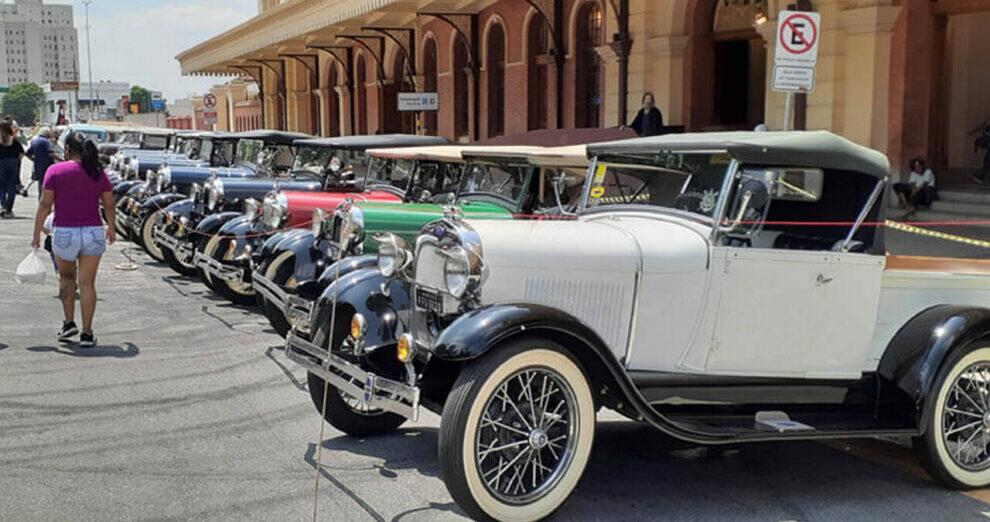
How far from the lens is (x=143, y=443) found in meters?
5.39

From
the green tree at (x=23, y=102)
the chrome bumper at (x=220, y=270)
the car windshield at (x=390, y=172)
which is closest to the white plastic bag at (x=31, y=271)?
the chrome bumper at (x=220, y=270)

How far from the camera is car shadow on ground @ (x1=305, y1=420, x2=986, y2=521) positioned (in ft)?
14.9

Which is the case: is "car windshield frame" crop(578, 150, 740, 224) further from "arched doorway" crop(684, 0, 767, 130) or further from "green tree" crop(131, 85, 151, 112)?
"green tree" crop(131, 85, 151, 112)

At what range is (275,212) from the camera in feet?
30.7

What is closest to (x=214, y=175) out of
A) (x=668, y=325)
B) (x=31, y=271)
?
(x=31, y=271)

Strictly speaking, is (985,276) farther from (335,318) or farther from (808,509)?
(335,318)

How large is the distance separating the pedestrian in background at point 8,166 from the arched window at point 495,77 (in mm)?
10038

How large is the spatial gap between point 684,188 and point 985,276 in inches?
69.6

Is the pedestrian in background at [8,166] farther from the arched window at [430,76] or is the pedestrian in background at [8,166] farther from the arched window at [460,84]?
the arched window at [430,76]

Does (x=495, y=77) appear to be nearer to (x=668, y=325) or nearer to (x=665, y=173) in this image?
(x=665, y=173)

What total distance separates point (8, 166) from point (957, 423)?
56.4 ft

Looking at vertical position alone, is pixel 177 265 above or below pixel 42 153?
below

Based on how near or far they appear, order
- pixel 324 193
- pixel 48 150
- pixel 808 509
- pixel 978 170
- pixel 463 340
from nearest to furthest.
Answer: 1. pixel 463 340
2. pixel 808 509
3. pixel 324 193
4. pixel 978 170
5. pixel 48 150

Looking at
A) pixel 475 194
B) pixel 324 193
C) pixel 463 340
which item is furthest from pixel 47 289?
pixel 463 340
